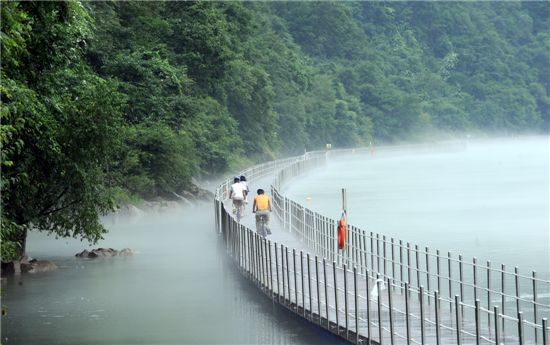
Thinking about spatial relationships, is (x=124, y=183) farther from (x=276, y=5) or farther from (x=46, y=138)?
(x=276, y=5)

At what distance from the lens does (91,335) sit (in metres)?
27.4

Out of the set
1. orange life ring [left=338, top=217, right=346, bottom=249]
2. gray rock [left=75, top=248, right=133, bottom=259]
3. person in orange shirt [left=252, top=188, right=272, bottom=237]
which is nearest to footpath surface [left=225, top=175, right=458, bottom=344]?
orange life ring [left=338, top=217, right=346, bottom=249]

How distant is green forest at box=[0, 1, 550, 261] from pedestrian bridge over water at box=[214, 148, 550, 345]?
511 cm

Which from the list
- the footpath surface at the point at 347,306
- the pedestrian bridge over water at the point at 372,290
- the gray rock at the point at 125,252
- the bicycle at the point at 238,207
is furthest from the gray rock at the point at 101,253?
the footpath surface at the point at 347,306

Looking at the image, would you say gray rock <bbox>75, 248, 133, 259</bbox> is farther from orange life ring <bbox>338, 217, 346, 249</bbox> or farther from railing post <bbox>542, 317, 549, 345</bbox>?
railing post <bbox>542, 317, 549, 345</bbox>

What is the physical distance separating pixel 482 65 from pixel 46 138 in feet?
550

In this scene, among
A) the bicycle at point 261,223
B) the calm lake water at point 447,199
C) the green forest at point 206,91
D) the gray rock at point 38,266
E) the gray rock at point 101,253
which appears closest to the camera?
the green forest at point 206,91

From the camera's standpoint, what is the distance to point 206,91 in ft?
252

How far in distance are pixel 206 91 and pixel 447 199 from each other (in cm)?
1753

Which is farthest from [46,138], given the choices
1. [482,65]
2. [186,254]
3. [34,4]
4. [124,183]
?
[482,65]

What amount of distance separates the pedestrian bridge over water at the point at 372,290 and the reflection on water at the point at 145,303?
1.77ft

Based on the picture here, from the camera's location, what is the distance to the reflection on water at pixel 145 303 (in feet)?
88.4

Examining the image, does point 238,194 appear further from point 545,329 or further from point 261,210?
point 545,329

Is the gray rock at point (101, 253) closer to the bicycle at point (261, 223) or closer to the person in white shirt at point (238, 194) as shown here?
the person in white shirt at point (238, 194)
